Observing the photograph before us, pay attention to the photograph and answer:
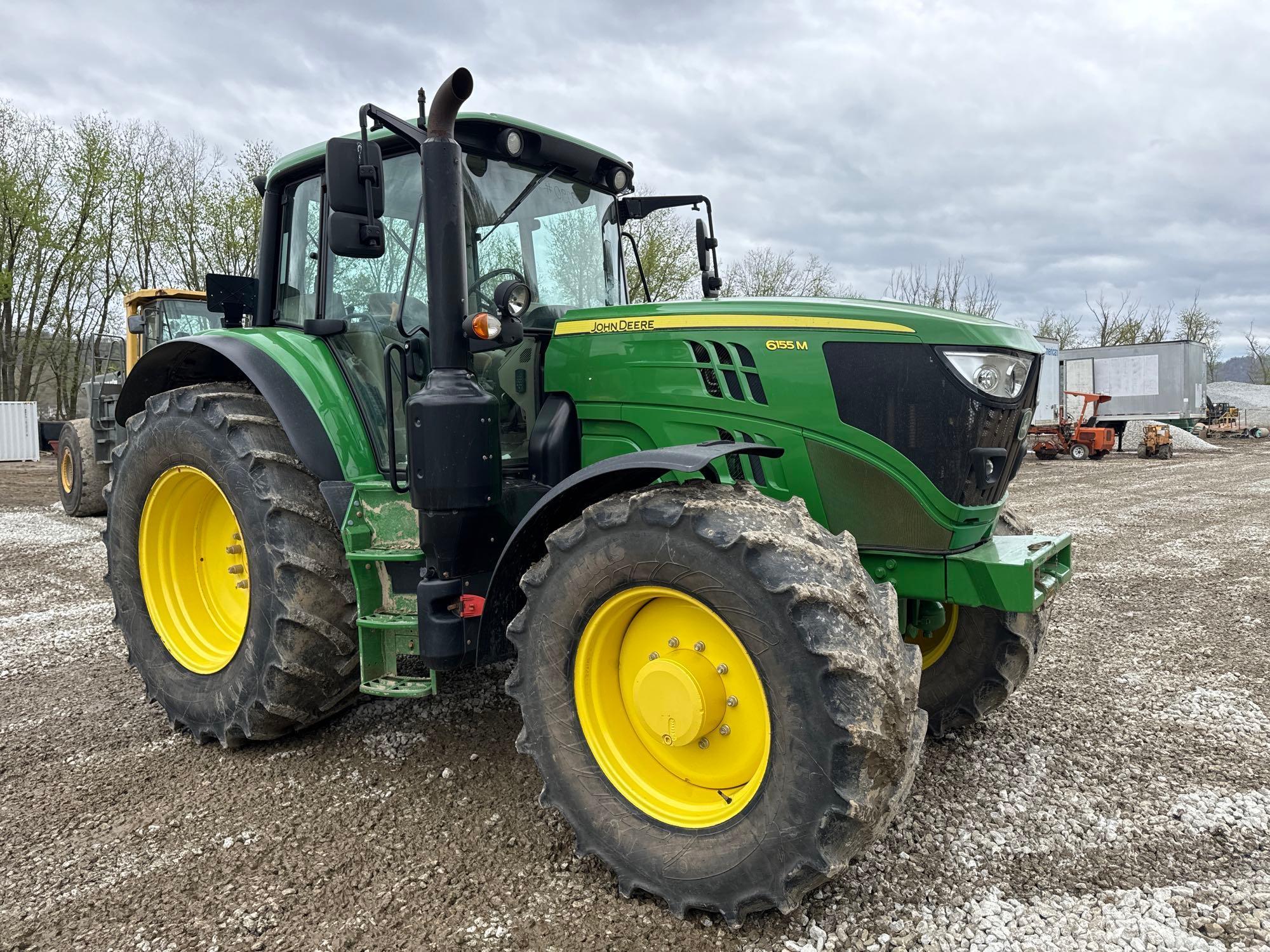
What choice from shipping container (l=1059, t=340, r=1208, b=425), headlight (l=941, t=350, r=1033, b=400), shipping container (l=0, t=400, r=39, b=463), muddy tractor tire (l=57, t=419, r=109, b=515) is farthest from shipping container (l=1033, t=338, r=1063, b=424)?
shipping container (l=0, t=400, r=39, b=463)

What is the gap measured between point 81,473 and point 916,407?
1162cm

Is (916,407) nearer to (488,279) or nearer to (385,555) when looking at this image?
(488,279)

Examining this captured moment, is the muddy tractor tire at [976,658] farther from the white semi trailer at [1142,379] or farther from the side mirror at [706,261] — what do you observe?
the white semi trailer at [1142,379]

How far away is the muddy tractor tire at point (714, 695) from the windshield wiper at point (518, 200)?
4.32ft

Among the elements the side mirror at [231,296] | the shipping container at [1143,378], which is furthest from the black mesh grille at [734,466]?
the shipping container at [1143,378]

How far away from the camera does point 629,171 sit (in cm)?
376

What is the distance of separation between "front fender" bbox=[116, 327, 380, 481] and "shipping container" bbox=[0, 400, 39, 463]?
780 inches

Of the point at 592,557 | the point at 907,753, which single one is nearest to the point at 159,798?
the point at 592,557

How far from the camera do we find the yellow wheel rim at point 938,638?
11.3 feet

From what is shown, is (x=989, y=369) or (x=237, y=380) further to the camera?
(x=237, y=380)

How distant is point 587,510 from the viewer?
249 cm

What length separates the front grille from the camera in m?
2.69

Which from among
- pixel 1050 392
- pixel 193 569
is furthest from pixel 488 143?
pixel 1050 392

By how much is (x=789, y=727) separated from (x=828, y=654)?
0.22m
